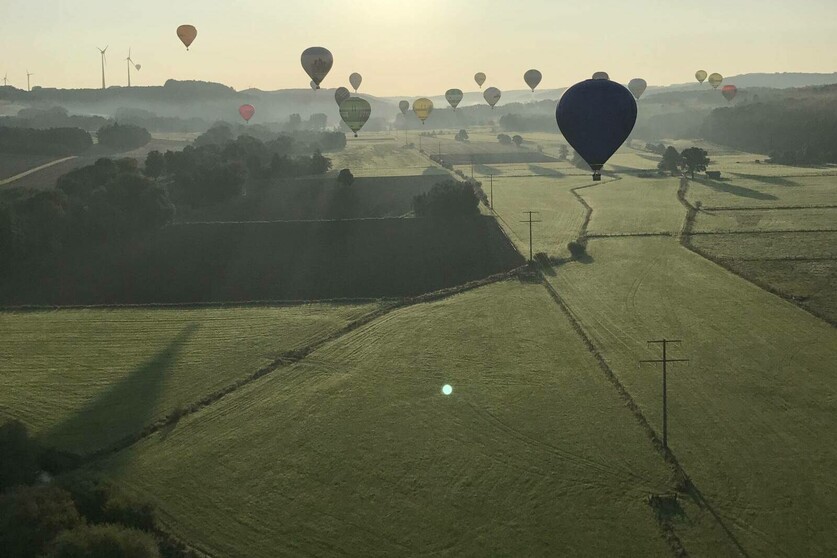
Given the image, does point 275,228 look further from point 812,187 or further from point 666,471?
point 812,187

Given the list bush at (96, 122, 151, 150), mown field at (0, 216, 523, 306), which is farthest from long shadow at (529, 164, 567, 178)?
bush at (96, 122, 151, 150)

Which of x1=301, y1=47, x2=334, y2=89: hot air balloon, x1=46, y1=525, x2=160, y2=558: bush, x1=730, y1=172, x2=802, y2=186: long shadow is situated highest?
x1=301, y1=47, x2=334, y2=89: hot air balloon

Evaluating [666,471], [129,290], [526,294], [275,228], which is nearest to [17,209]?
[129,290]

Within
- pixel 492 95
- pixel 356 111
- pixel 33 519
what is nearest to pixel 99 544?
pixel 33 519

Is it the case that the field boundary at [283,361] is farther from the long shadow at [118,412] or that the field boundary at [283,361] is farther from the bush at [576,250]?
the bush at [576,250]

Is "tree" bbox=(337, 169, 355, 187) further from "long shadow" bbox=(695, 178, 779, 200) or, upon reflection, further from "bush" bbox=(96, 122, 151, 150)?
"bush" bbox=(96, 122, 151, 150)
